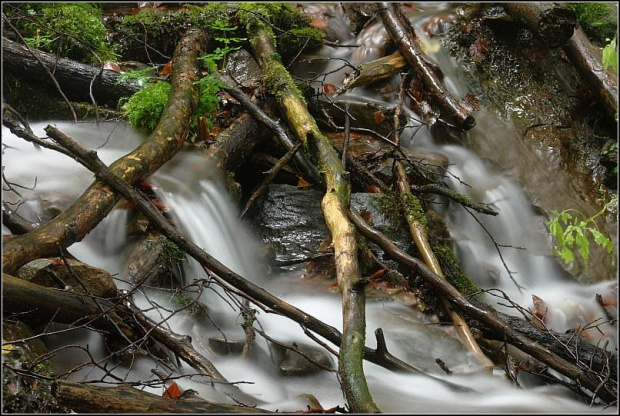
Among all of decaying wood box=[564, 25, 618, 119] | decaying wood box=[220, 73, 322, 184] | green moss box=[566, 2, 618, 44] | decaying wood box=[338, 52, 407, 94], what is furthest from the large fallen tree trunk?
green moss box=[566, 2, 618, 44]

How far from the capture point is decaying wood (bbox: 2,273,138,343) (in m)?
2.59

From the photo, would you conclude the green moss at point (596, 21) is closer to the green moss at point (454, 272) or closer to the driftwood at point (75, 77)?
the green moss at point (454, 272)

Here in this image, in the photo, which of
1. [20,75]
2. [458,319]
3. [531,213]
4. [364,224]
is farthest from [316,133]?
[20,75]

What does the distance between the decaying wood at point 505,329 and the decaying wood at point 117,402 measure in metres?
1.68

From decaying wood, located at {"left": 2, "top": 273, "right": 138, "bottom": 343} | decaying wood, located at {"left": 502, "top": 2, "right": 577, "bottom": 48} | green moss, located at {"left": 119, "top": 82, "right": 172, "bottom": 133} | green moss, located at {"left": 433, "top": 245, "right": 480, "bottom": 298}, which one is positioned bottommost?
decaying wood, located at {"left": 2, "top": 273, "right": 138, "bottom": 343}

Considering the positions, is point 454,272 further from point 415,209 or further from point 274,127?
point 274,127

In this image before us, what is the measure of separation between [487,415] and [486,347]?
113cm

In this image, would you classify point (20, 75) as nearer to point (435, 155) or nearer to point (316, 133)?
point (316, 133)

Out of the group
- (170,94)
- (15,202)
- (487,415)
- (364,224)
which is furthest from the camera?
(170,94)

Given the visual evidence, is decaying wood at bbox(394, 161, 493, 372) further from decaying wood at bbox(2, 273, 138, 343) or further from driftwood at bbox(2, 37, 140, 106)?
driftwood at bbox(2, 37, 140, 106)

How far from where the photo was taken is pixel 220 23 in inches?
223

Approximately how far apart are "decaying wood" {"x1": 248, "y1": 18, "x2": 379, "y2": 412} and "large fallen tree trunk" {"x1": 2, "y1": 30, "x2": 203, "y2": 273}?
662 mm

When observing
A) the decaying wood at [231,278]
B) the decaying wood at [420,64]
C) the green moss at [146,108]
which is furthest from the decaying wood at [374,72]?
the decaying wood at [231,278]

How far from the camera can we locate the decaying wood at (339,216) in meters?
2.48
